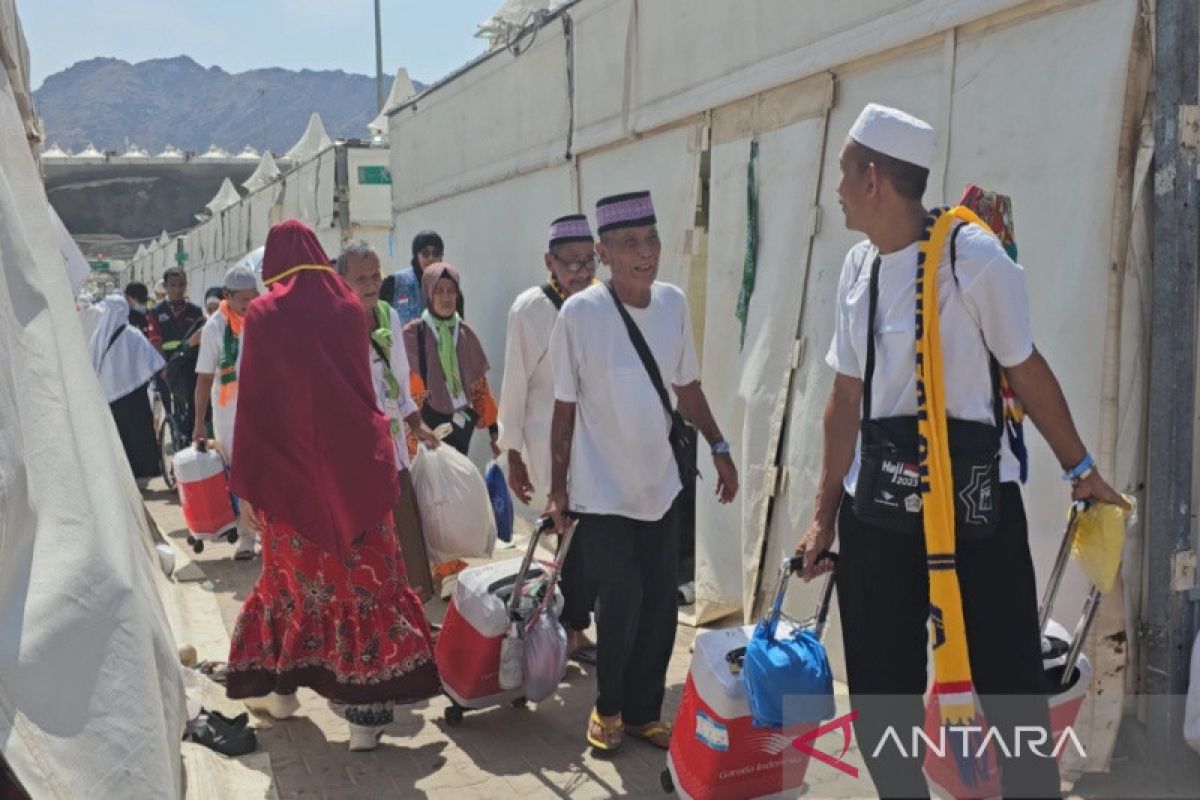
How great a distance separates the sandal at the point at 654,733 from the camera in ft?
13.4

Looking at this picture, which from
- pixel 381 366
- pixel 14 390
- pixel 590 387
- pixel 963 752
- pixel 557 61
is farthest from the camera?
pixel 557 61

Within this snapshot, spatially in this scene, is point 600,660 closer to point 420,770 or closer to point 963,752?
point 420,770

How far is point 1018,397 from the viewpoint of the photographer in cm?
264

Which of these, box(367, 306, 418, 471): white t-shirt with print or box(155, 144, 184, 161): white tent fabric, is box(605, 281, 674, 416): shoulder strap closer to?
box(367, 306, 418, 471): white t-shirt with print

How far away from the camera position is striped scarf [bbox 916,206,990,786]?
251cm

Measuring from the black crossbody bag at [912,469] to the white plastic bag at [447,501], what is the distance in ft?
9.98

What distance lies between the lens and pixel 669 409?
4000 mm

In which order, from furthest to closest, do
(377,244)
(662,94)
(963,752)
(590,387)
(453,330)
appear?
(377,244)
(453,330)
(662,94)
(590,387)
(963,752)

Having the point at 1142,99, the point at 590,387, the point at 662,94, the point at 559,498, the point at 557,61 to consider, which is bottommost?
the point at 559,498

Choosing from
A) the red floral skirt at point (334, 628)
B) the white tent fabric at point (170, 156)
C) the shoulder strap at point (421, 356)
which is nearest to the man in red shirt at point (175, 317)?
the shoulder strap at point (421, 356)

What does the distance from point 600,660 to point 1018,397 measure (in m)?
1.95

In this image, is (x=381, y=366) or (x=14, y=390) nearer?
(x=14, y=390)

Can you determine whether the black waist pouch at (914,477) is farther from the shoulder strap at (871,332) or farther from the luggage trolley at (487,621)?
the luggage trolley at (487,621)

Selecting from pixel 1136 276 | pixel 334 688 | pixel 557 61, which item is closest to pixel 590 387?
pixel 334 688
